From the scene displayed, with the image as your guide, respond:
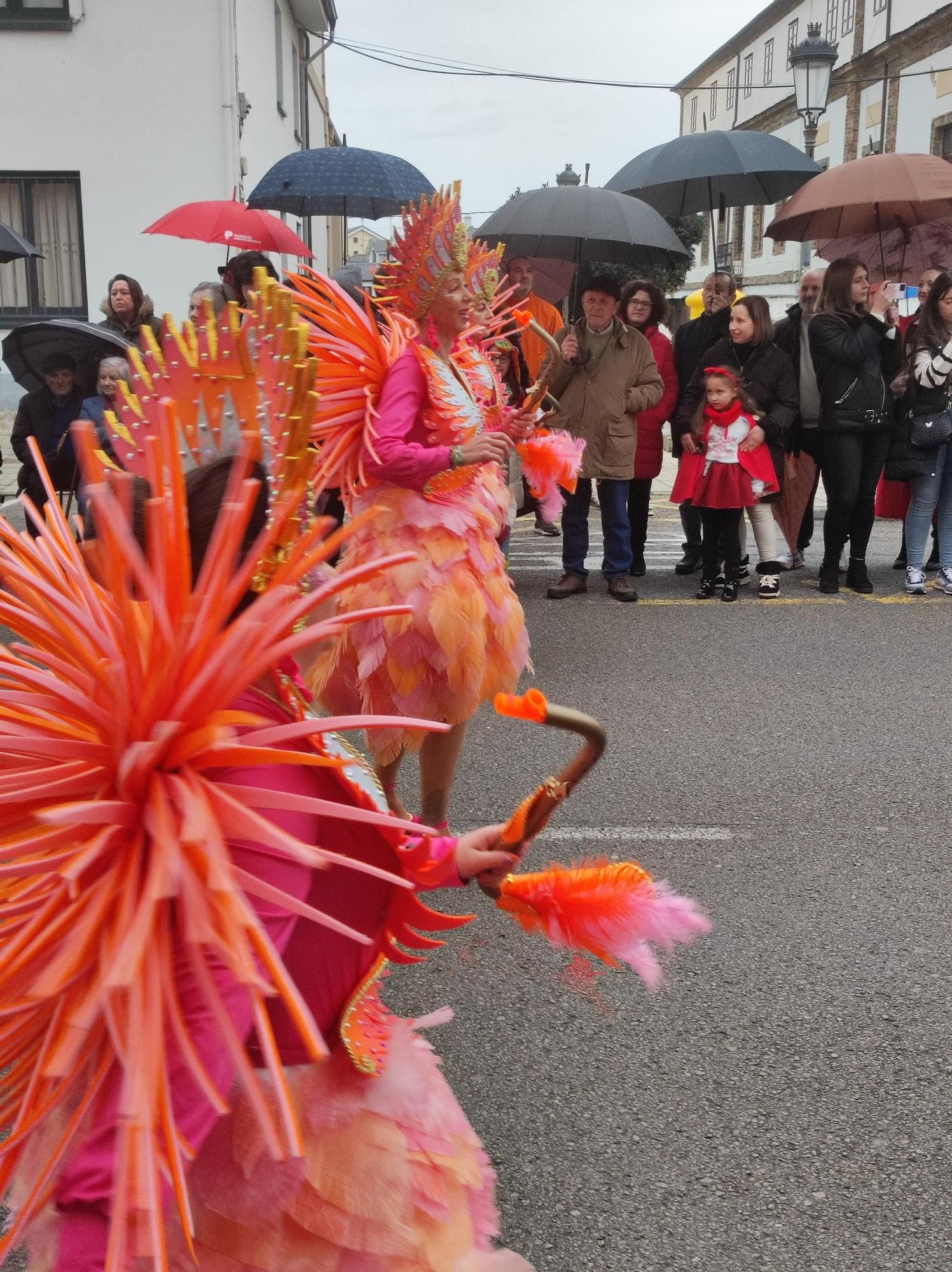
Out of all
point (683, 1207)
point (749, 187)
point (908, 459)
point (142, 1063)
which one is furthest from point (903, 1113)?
point (749, 187)

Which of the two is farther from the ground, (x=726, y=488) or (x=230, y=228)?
(x=230, y=228)

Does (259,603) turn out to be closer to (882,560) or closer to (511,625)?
(511,625)

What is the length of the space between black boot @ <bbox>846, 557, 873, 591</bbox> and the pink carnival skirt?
96cm

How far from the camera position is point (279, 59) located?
19141 mm

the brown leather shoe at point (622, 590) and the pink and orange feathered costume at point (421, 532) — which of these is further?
the brown leather shoe at point (622, 590)

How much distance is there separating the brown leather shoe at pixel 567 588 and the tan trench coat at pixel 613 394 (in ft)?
2.31

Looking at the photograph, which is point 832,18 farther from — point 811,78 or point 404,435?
point 404,435

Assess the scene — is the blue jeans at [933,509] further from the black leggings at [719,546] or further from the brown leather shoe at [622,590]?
the brown leather shoe at [622,590]

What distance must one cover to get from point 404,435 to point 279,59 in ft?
58.7

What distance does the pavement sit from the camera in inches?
91.2

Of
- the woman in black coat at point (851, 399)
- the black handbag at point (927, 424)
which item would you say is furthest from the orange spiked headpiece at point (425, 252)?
Answer: the black handbag at point (927, 424)

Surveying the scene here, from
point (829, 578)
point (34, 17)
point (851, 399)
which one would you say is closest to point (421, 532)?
point (851, 399)

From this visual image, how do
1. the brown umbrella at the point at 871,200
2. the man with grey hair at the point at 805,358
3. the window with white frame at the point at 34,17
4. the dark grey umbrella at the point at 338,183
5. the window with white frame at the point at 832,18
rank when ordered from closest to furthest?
the man with grey hair at the point at 805,358 → the brown umbrella at the point at 871,200 → the dark grey umbrella at the point at 338,183 → the window with white frame at the point at 34,17 → the window with white frame at the point at 832,18

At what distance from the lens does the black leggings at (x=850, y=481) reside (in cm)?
795
